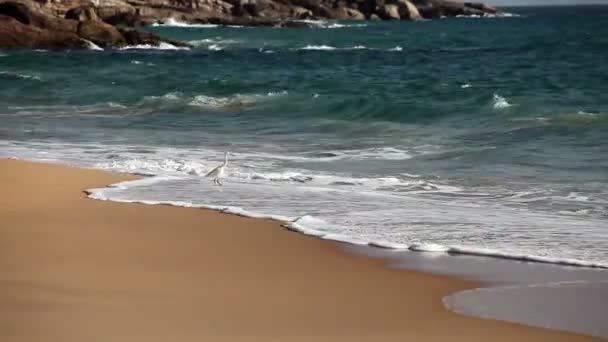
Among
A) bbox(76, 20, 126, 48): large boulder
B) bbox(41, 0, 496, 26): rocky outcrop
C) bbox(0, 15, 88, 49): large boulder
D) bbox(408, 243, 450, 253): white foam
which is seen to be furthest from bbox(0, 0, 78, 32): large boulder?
bbox(408, 243, 450, 253): white foam

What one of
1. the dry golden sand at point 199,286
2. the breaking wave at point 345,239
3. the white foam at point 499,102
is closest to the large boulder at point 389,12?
the white foam at point 499,102

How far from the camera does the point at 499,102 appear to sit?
77.8 feet

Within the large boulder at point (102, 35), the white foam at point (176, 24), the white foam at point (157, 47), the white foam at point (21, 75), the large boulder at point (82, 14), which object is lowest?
the white foam at point (176, 24)

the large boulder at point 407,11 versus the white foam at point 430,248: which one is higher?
the white foam at point 430,248

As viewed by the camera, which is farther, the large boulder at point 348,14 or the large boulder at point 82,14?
the large boulder at point 348,14

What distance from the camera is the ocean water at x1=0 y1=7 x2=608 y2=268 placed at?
1052 cm

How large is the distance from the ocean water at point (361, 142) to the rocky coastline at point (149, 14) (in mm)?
13477

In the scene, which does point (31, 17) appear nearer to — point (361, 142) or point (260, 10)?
point (361, 142)

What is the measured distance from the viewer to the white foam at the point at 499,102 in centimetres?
2323

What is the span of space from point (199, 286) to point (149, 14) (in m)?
94.3

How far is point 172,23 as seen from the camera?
334ft

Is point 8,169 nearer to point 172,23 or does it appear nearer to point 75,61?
point 75,61

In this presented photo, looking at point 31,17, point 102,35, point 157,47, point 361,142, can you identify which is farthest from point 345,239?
point 31,17

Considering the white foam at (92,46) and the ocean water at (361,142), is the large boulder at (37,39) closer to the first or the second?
the white foam at (92,46)
